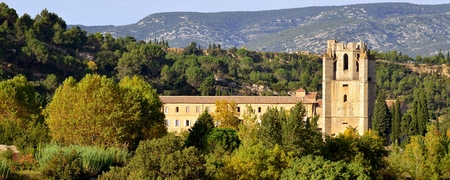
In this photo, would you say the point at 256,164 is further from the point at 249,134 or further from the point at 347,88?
the point at 347,88

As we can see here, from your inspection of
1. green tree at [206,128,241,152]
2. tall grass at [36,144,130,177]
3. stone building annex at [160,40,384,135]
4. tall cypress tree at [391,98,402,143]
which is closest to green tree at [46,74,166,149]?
green tree at [206,128,241,152]

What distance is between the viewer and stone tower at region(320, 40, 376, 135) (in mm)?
80625

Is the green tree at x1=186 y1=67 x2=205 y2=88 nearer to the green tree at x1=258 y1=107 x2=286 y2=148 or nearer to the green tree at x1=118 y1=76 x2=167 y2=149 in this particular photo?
the green tree at x1=118 y1=76 x2=167 y2=149

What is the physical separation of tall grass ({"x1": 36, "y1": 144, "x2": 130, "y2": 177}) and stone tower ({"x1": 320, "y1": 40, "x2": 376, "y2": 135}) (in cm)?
3724

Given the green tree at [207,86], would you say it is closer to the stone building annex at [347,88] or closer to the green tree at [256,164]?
the stone building annex at [347,88]

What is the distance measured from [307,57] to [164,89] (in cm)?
Result: 5958

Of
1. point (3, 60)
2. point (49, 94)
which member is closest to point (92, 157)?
point (49, 94)

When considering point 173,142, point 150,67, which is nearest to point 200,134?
point 173,142

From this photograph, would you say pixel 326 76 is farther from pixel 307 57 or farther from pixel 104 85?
pixel 307 57

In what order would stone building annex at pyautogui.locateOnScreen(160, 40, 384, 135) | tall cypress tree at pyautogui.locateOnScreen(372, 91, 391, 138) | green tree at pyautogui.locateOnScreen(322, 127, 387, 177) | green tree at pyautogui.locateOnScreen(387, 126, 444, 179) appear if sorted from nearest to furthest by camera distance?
green tree at pyautogui.locateOnScreen(322, 127, 387, 177) → green tree at pyautogui.locateOnScreen(387, 126, 444, 179) → stone building annex at pyautogui.locateOnScreen(160, 40, 384, 135) → tall cypress tree at pyautogui.locateOnScreen(372, 91, 391, 138)

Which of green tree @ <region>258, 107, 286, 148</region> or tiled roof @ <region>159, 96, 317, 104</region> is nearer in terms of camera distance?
green tree @ <region>258, 107, 286, 148</region>

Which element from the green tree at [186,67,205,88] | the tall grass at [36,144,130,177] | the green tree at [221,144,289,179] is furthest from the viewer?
the green tree at [186,67,205,88]

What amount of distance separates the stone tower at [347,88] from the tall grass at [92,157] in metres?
37.2

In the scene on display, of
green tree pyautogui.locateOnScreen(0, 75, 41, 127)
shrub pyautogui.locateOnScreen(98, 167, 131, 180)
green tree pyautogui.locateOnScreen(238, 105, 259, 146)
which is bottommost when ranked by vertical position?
shrub pyautogui.locateOnScreen(98, 167, 131, 180)
